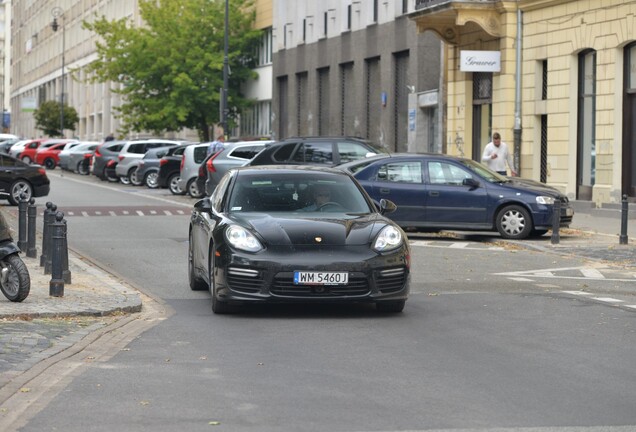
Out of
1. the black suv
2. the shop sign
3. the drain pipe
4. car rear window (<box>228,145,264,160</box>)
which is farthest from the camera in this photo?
the shop sign

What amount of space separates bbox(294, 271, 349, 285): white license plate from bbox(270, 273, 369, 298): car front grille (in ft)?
0.16

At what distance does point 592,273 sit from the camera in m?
18.4

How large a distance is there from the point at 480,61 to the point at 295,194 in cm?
2299

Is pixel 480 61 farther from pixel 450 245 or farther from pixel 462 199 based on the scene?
pixel 450 245

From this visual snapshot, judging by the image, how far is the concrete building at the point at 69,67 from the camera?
67.2 meters

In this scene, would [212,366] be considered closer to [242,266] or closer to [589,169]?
[242,266]

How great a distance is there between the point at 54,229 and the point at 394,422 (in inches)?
288

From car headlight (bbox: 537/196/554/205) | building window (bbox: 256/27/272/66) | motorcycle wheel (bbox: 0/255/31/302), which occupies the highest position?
building window (bbox: 256/27/272/66)

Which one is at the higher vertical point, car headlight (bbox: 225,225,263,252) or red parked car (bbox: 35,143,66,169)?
red parked car (bbox: 35,143,66,169)

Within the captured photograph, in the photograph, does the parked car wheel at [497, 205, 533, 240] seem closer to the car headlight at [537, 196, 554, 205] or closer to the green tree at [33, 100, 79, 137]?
the car headlight at [537, 196, 554, 205]

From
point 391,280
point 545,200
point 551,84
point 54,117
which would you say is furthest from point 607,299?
point 54,117

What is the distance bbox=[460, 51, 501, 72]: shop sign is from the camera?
36156 mm

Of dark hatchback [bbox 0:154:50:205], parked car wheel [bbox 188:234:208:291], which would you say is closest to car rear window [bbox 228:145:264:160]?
dark hatchback [bbox 0:154:50:205]

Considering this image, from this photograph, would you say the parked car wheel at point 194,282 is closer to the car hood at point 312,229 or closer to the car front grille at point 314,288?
the car hood at point 312,229
